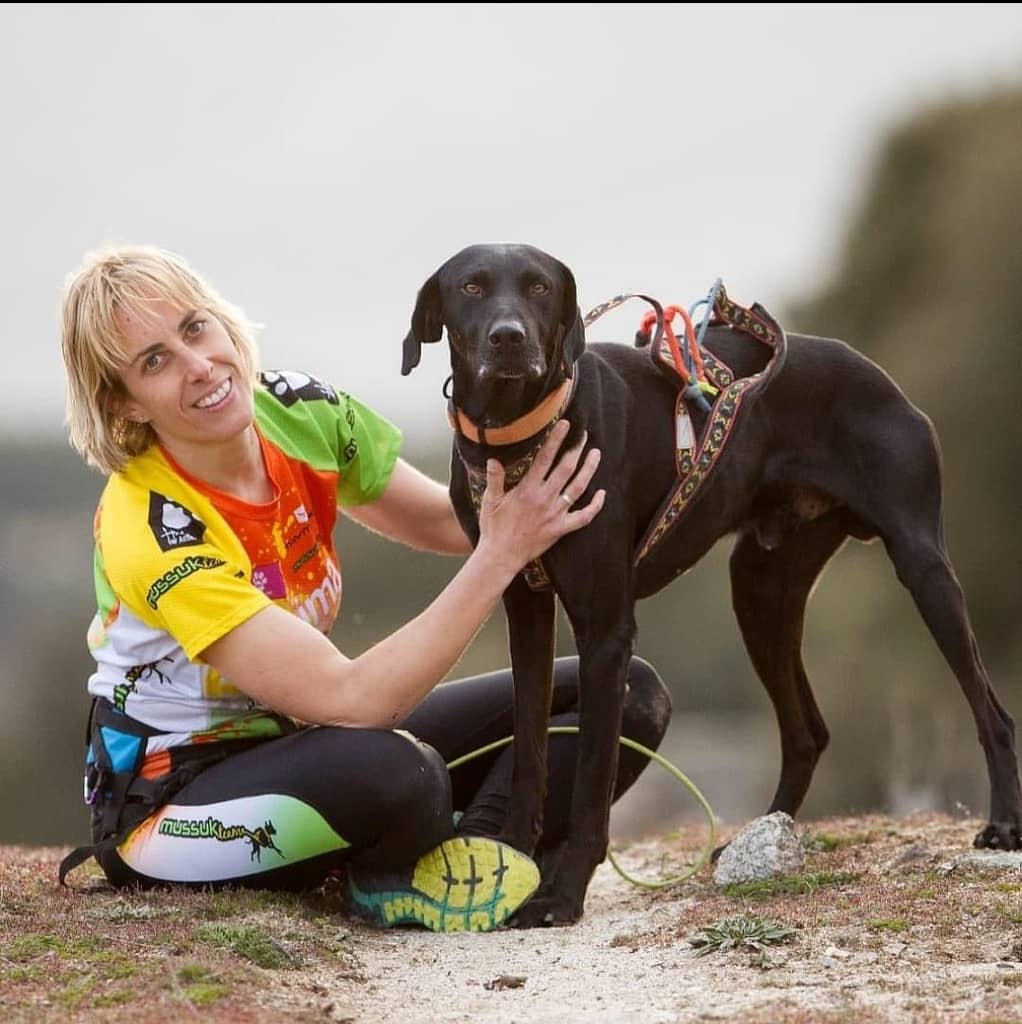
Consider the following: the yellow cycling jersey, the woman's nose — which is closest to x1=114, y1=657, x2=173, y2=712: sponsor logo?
the yellow cycling jersey

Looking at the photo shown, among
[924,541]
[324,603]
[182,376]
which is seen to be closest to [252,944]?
[324,603]

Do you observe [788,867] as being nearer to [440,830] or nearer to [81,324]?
[440,830]

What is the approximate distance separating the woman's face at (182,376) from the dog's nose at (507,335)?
66 centimetres

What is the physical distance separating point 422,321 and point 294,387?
567 mm

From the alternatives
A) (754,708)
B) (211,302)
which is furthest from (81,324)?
(754,708)

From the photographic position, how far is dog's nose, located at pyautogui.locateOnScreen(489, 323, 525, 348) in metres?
3.68

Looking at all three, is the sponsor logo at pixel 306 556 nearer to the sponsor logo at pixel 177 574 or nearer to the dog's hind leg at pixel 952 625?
the sponsor logo at pixel 177 574

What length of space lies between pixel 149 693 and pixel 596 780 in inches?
42.9

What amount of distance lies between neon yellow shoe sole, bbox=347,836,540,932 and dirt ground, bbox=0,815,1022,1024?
6 centimetres

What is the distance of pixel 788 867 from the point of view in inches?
164

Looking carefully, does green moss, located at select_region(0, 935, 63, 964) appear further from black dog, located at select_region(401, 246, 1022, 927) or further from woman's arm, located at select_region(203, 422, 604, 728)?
black dog, located at select_region(401, 246, 1022, 927)

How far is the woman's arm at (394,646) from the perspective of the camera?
373 cm

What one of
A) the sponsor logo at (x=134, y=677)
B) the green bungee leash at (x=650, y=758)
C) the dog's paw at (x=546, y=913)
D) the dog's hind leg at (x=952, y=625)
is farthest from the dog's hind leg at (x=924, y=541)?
the sponsor logo at (x=134, y=677)

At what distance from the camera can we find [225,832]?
153 inches
